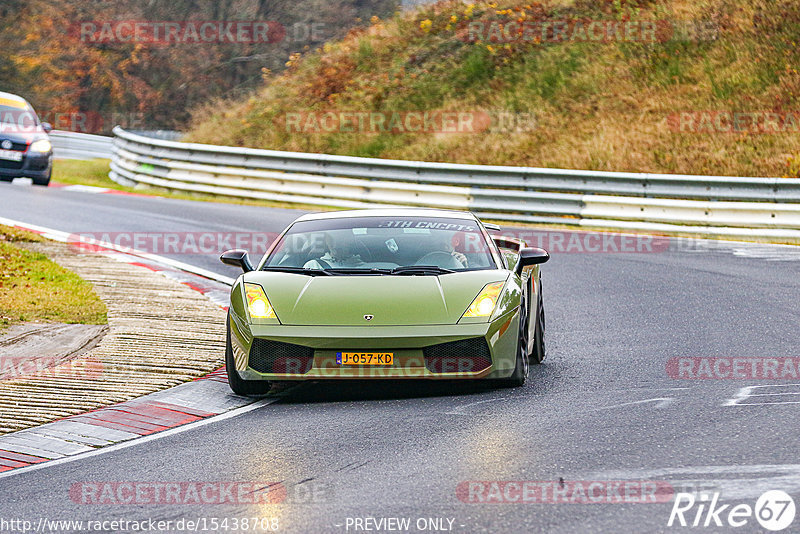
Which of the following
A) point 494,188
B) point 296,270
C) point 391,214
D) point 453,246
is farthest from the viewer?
point 494,188

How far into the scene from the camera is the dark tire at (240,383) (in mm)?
8305

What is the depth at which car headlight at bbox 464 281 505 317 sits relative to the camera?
8219mm

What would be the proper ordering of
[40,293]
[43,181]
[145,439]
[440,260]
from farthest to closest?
[43,181], [40,293], [440,260], [145,439]

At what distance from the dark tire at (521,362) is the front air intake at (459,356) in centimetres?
32

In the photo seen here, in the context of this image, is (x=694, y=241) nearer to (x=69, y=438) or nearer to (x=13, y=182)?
(x=69, y=438)

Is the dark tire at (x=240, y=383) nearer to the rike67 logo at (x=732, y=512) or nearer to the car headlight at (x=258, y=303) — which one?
the car headlight at (x=258, y=303)

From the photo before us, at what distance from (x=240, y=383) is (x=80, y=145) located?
30887 millimetres

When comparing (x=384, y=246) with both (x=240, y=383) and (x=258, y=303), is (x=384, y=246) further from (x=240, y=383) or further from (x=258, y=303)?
(x=240, y=383)

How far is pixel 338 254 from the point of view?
917 cm

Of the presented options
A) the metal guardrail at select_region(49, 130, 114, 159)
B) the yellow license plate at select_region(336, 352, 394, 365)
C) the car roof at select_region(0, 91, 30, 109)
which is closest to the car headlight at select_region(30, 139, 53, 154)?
the car roof at select_region(0, 91, 30, 109)

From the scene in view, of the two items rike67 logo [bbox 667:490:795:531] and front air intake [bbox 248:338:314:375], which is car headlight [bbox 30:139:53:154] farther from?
rike67 logo [bbox 667:490:795:531]

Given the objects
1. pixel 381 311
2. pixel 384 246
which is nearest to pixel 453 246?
pixel 384 246

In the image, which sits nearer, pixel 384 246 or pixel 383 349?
pixel 383 349

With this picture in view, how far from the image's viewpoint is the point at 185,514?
18.2 feet
